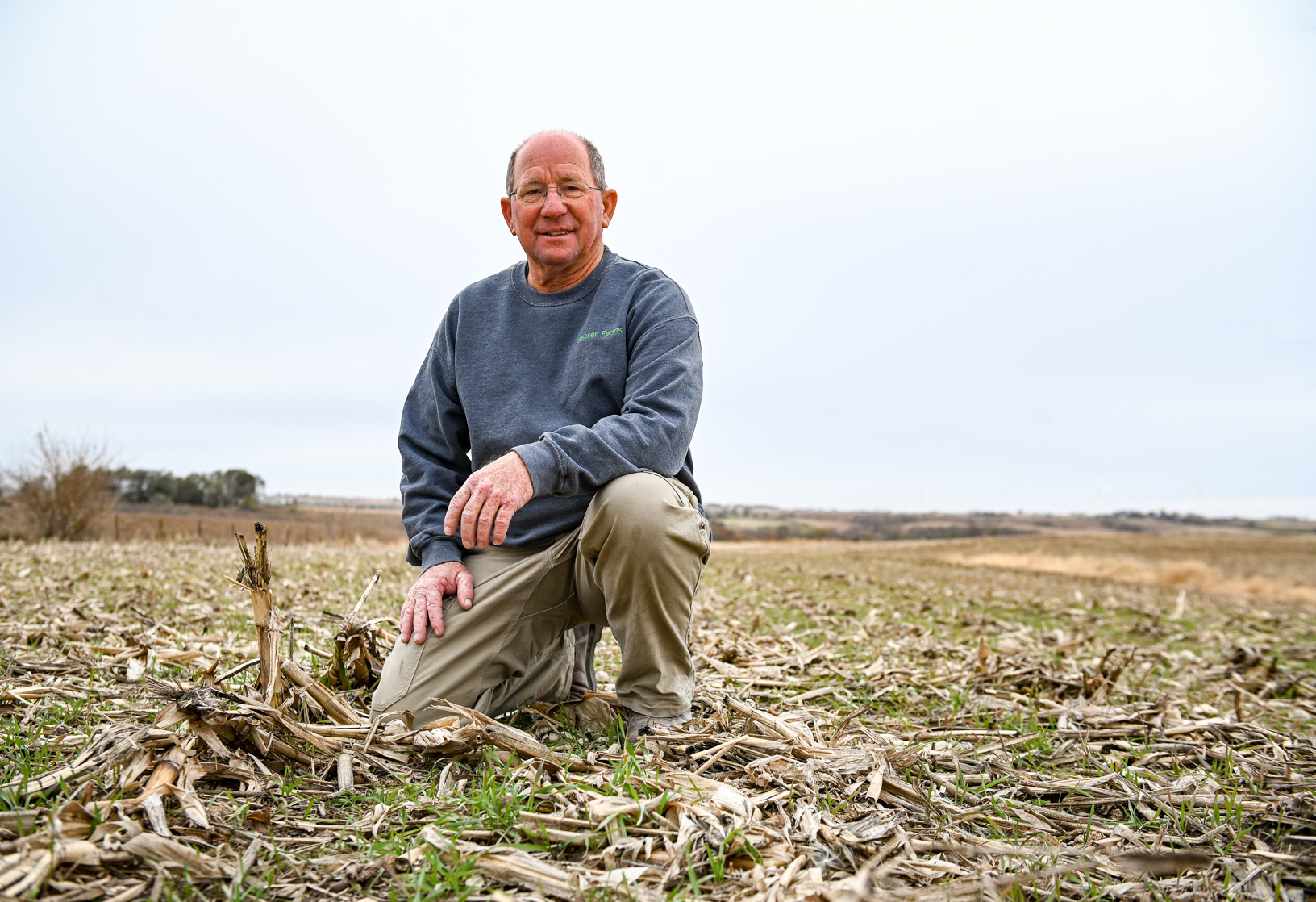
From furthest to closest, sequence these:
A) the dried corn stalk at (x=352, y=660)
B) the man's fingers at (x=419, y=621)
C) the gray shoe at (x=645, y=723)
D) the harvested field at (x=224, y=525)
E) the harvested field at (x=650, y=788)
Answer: the harvested field at (x=224, y=525) < the dried corn stalk at (x=352, y=660) < the man's fingers at (x=419, y=621) < the gray shoe at (x=645, y=723) < the harvested field at (x=650, y=788)

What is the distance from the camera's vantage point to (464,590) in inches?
124

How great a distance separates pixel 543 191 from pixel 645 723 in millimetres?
2161

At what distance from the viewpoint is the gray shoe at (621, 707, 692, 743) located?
2881 millimetres

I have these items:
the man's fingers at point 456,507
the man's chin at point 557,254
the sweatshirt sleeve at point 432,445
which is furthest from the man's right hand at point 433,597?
the man's chin at point 557,254

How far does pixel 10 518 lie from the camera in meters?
15.6

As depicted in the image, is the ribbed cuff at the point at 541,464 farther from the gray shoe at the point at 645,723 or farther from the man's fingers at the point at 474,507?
the gray shoe at the point at 645,723

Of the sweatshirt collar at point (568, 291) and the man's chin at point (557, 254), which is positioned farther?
the sweatshirt collar at point (568, 291)

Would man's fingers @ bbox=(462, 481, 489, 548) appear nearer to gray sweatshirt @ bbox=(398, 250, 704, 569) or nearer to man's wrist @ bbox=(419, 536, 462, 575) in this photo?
gray sweatshirt @ bbox=(398, 250, 704, 569)

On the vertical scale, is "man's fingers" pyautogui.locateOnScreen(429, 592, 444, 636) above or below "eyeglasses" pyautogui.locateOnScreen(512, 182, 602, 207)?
below

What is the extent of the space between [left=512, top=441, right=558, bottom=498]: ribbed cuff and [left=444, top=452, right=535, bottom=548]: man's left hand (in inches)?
0.6

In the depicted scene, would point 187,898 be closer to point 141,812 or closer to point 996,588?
point 141,812

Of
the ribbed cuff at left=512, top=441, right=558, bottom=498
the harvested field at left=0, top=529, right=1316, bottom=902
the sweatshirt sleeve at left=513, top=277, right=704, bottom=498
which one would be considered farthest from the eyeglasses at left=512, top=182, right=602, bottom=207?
the harvested field at left=0, top=529, right=1316, bottom=902

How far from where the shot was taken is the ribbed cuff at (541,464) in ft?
8.74

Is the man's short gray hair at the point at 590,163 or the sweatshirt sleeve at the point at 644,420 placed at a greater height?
the man's short gray hair at the point at 590,163
